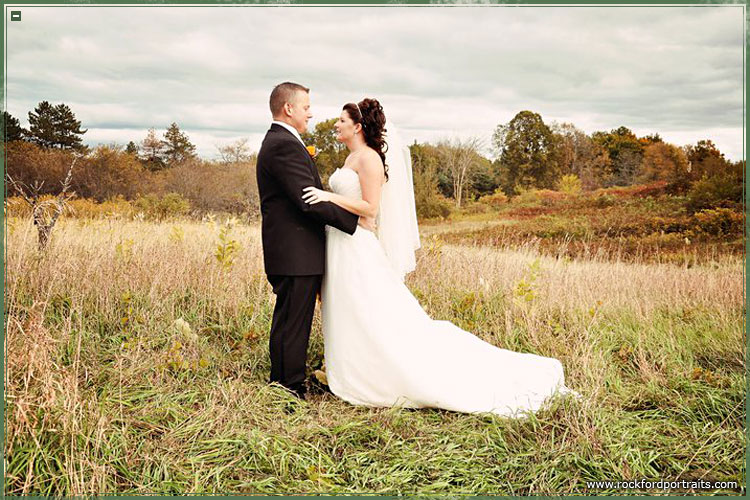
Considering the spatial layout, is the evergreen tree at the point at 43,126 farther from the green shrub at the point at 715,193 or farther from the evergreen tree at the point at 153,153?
the green shrub at the point at 715,193

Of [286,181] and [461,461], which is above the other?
[286,181]

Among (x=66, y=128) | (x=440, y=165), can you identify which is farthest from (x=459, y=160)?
(x=66, y=128)

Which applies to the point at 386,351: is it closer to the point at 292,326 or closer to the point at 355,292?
the point at 355,292

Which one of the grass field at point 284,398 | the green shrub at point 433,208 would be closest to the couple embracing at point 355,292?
the grass field at point 284,398

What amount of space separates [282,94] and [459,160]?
1197 cm

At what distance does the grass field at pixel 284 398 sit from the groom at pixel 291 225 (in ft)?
1.14

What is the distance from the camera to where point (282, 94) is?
12.9 feet

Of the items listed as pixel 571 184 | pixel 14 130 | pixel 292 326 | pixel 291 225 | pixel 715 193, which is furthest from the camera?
pixel 571 184

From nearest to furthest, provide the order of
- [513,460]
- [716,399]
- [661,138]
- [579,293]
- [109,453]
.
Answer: [109,453]
[513,460]
[716,399]
[579,293]
[661,138]

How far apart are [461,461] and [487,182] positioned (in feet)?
43.0

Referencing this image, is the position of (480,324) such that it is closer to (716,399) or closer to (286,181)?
(716,399)

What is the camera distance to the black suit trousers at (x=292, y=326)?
3.98 metres

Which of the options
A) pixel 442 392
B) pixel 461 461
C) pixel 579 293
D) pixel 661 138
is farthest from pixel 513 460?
pixel 661 138

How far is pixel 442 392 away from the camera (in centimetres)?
390
